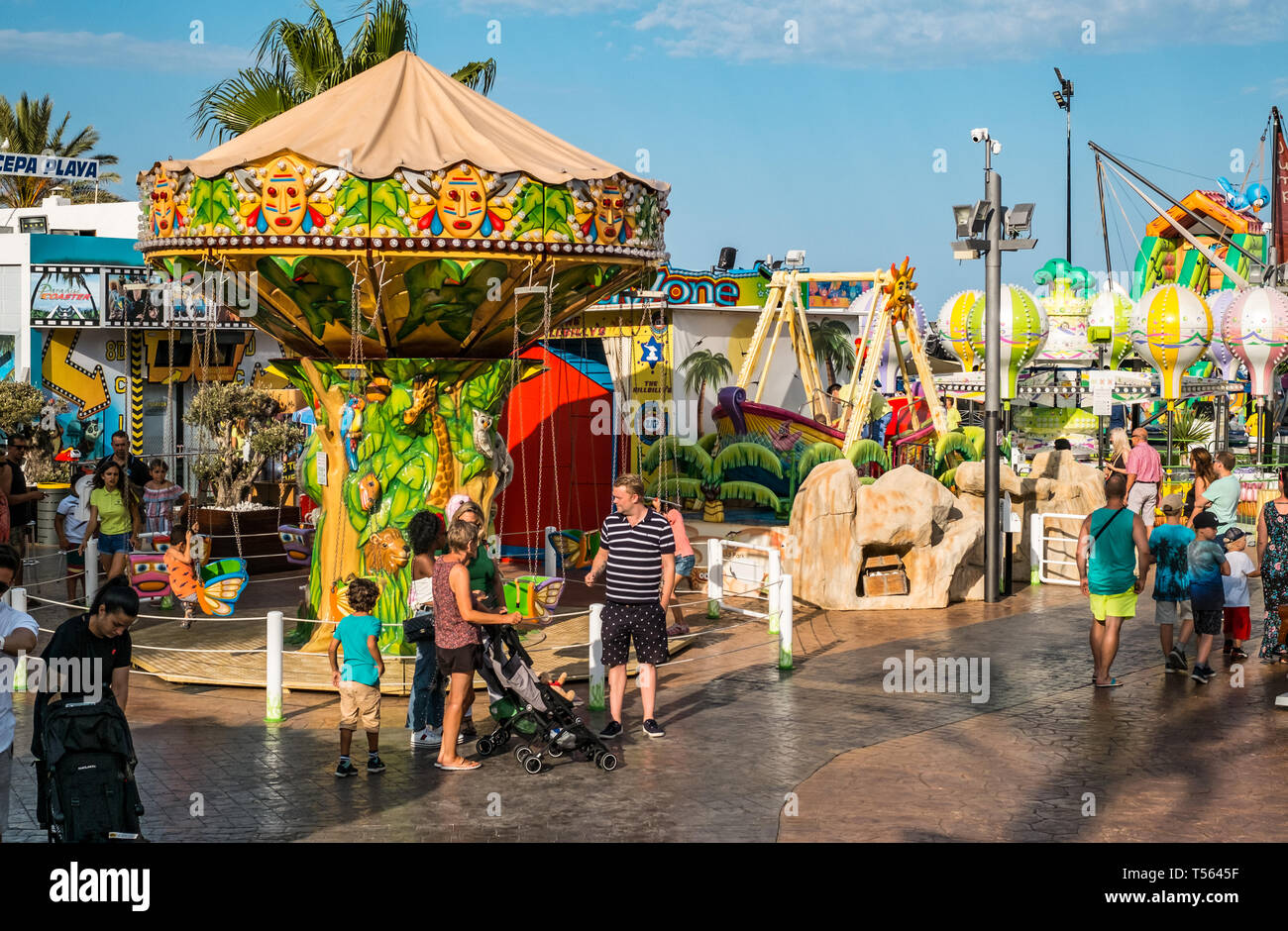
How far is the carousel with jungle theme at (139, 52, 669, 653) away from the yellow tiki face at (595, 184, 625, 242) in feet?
0.05

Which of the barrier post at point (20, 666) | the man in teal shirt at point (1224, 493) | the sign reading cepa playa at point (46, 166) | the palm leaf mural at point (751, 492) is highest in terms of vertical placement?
the sign reading cepa playa at point (46, 166)

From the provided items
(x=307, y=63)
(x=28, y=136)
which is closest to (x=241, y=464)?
(x=307, y=63)

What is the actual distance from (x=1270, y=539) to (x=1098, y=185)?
146ft

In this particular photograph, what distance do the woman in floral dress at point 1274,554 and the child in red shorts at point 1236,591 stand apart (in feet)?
0.61

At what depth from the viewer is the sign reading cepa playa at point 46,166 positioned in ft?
77.2

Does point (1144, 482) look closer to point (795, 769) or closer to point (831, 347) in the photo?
point (795, 769)

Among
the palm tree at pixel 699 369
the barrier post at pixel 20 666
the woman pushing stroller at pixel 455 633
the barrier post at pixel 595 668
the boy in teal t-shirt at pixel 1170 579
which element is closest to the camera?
the woman pushing stroller at pixel 455 633

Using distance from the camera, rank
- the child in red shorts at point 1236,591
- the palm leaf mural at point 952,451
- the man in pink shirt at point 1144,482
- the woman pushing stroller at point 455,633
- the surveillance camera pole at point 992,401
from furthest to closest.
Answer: the palm leaf mural at point 952,451
the man in pink shirt at point 1144,482
the surveillance camera pole at point 992,401
the child in red shorts at point 1236,591
the woman pushing stroller at point 455,633

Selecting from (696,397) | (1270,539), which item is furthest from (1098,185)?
(1270,539)

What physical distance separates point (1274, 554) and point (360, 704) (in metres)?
6.69

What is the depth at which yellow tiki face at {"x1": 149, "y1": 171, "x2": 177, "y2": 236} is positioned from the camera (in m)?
10.2

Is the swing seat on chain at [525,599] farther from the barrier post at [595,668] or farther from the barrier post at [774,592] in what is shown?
the barrier post at [774,592]

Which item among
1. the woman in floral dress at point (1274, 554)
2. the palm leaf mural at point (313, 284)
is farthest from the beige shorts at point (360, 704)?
the woman in floral dress at point (1274, 554)

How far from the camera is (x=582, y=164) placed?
10859 millimetres
